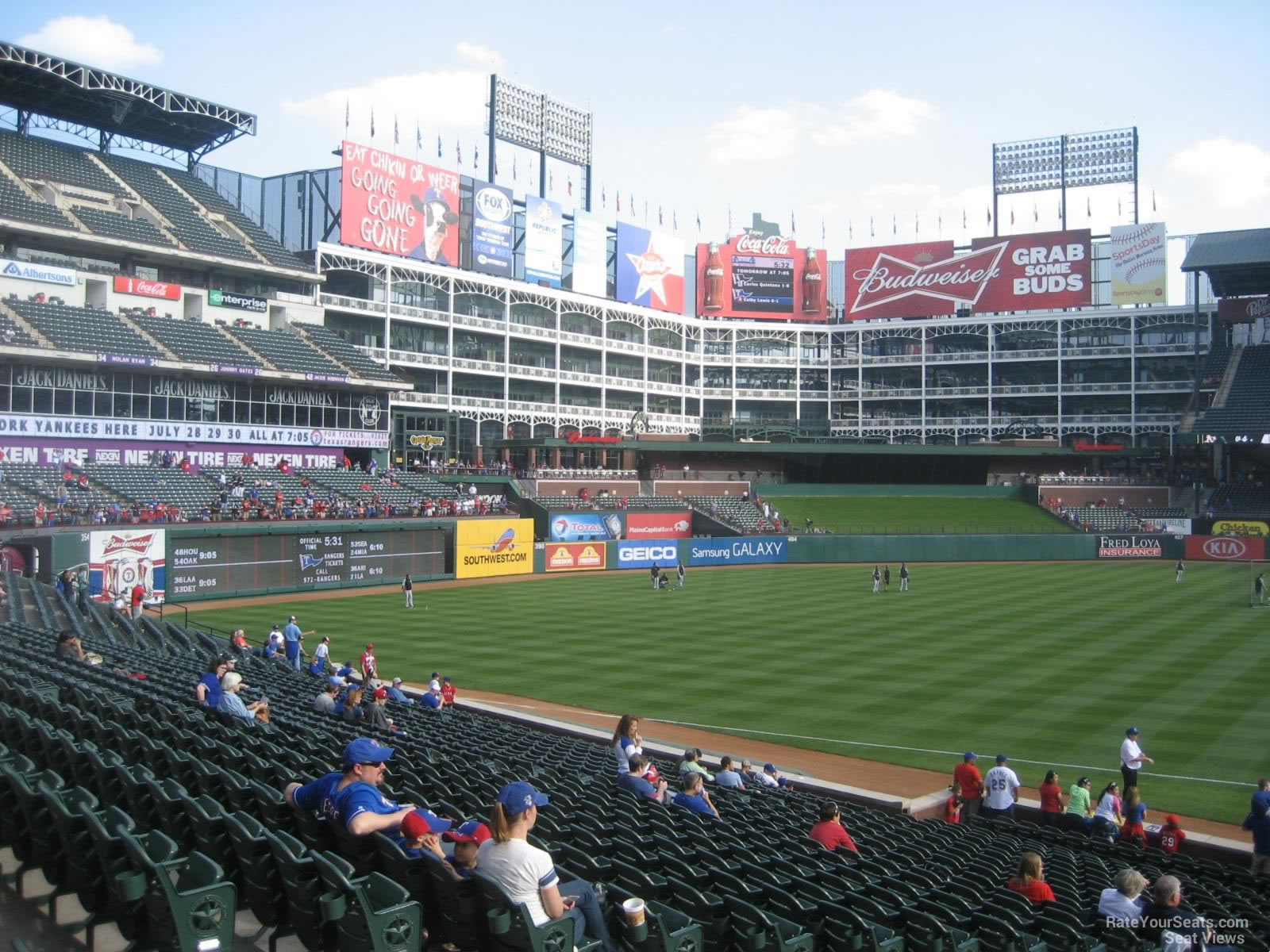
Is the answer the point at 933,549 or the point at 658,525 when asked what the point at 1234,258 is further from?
the point at 658,525

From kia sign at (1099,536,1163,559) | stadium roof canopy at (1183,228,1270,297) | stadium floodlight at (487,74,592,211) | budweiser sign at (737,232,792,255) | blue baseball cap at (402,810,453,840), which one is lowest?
kia sign at (1099,536,1163,559)

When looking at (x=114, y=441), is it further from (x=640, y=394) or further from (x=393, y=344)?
(x=640, y=394)

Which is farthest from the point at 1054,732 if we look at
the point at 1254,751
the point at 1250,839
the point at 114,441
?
the point at 114,441

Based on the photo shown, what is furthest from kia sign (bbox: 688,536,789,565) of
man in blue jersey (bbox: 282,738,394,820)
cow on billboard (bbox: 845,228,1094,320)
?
man in blue jersey (bbox: 282,738,394,820)

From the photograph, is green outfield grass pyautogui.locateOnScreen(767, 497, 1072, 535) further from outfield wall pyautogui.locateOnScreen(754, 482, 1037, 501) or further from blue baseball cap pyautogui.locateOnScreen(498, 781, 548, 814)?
blue baseball cap pyautogui.locateOnScreen(498, 781, 548, 814)

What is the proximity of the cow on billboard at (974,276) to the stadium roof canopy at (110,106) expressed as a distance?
54.6 metres

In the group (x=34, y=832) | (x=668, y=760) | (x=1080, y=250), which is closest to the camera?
(x=34, y=832)

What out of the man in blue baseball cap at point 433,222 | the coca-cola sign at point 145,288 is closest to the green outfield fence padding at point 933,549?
the man in blue baseball cap at point 433,222

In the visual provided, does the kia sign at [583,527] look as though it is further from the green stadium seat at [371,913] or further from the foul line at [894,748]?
the green stadium seat at [371,913]

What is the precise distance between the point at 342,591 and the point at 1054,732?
3609cm

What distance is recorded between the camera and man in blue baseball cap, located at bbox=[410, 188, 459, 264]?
73.6 metres

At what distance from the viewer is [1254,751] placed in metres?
21.2

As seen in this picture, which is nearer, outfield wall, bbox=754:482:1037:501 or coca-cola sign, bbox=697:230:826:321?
outfield wall, bbox=754:482:1037:501

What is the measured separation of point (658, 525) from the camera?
71.1m
